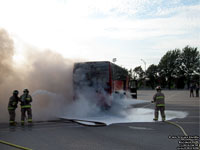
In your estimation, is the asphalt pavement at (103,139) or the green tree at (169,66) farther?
the green tree at (169,66)

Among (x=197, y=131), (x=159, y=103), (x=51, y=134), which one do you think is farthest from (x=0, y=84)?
(x=197, y=131)

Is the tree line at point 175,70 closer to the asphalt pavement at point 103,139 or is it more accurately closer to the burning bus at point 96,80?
the burning bus at point 96,80

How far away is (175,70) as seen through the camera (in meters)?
90.8

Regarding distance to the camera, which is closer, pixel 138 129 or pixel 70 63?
pixel 138 129

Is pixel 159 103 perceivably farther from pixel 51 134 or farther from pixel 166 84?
pixel 166 84

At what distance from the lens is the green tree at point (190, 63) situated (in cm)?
8794

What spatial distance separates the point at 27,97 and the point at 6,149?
15.5 ft

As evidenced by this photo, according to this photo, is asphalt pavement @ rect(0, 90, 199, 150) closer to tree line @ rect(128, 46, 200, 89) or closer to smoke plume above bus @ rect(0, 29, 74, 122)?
smoke plume above bus @ rect(0, 29, 74, 122)

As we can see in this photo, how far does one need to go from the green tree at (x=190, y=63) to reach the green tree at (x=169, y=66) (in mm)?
2256

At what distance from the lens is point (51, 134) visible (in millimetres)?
7742

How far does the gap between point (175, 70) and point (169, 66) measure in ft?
9.02

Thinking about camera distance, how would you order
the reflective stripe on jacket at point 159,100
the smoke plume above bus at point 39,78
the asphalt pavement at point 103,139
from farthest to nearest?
1. the smoke plume above bus at point 39,78
2. the reflective stripe on jacket at point 159,100
3. the asphalt pavement at point 103,139

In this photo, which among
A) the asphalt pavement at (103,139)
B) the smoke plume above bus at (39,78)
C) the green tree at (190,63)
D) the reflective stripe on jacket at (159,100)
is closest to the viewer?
the asphalt pavement at (103,139)

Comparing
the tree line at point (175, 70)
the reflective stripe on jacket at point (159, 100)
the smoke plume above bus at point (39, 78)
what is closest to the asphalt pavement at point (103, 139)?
the reflective stripe on jacket at point (159, 100)
